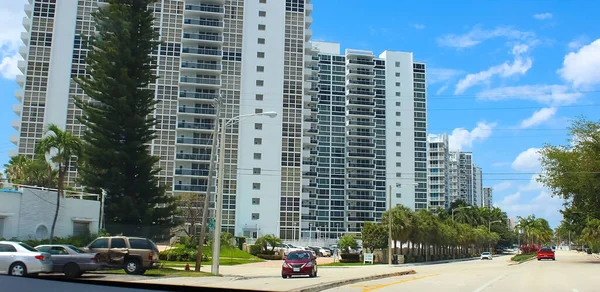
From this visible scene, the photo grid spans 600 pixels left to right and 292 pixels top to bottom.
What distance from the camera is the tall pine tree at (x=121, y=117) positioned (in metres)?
42.2

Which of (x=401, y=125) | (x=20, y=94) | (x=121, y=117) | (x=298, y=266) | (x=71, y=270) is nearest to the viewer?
(x=71, y=270)

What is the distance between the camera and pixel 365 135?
368 ft

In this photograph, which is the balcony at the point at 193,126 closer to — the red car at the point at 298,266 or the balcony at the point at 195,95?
the balcony at the point at 195,95

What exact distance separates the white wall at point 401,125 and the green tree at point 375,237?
56.4m

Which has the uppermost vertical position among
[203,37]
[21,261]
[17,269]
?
[203,37]

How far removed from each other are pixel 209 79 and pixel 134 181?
3753 centimetres

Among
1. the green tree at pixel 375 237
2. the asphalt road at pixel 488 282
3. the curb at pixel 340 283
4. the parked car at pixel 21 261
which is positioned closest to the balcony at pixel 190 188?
the green tree at pixel 375 237

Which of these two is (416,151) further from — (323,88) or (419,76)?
(323,88)

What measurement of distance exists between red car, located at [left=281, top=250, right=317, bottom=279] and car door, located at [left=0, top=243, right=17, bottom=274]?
13887 millimetres

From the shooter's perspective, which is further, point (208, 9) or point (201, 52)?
point (208, 9)

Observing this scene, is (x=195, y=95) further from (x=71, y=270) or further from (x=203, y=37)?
(x=71, y=270)

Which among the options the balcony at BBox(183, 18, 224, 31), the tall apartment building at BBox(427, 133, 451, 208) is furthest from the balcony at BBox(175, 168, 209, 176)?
the tall apartment building at BBox(427, 133, 451, 208)

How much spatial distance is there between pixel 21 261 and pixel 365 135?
101798 millimetres

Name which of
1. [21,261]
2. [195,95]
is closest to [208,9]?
[195,95]
